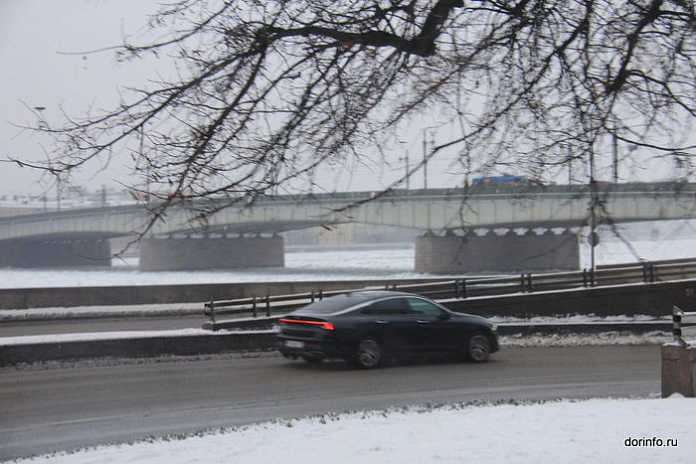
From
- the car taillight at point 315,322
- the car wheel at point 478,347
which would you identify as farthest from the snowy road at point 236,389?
the car taillight at point 315,322

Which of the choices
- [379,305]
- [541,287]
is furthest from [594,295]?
[379,305]

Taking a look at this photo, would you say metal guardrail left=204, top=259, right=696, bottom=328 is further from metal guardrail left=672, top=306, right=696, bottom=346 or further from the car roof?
metal guardrail left=672, top=306, right=696, bottom=346

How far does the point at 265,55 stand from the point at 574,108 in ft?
8.34

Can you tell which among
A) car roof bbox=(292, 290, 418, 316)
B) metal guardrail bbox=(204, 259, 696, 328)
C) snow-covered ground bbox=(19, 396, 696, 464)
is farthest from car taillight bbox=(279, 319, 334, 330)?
metal guardrail bbox=(204, 259, 696, 328)

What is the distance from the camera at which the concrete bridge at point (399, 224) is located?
22.7 feet

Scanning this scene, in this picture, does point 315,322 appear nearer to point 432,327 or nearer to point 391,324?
point 391,324

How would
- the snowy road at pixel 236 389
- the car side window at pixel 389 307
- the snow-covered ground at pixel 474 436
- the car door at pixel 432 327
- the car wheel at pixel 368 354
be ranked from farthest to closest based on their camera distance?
the car door at pixel 432 327 < the car side window at pixel 389 307 < the car wheel at pixel 368 354 < the snowy road at pixel 236 389 < the snow-covered ground at pixel 474 436

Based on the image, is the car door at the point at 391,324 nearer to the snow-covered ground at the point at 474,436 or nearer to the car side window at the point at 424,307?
the car side window at the point at 424,307

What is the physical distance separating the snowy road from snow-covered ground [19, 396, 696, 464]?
1300mm

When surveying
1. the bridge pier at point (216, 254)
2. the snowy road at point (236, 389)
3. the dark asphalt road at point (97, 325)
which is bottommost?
the dark asphalt road at point (97, 325)

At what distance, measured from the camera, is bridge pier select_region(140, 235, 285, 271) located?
2397 inches

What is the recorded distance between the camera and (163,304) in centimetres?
3075

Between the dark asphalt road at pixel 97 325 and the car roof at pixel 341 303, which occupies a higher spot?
the car roof at pixel 341 303

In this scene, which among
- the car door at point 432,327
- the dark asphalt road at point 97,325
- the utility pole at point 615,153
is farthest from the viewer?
the dark asphalt road at point 97,325
